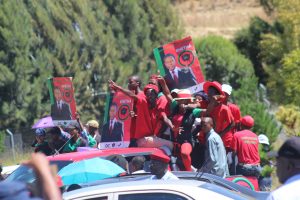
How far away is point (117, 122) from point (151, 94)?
797 millimetres

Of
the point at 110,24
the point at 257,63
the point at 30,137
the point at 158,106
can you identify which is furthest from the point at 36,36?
the point at 158,106

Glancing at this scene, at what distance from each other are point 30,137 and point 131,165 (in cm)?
1362

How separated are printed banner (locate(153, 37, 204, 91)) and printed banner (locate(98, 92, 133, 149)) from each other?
68 centimetres

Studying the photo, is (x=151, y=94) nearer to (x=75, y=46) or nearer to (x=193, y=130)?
(x=193, y=130)

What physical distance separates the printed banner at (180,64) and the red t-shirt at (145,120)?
50 centimetres

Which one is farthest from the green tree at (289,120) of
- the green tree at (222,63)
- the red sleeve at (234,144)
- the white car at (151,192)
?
the green tree at (222,63)

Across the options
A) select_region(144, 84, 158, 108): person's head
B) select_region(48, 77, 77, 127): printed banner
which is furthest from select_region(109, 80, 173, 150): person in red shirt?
select_region(48, 77, 77, 127): printed banner

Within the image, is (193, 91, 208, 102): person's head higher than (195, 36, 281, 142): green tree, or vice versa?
(193, 91, 208, 102): person's head

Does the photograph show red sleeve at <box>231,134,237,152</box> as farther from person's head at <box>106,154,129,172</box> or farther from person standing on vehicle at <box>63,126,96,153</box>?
person standing on vehicle at <box>63,126,96,153</box>

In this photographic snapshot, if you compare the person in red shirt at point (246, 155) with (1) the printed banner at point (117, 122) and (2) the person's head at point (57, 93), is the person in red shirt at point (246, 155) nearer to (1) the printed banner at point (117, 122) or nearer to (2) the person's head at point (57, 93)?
(1) the printed banner at point (117, 122)

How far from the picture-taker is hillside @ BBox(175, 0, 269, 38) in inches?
2382

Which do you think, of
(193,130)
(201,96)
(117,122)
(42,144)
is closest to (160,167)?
(193,130)

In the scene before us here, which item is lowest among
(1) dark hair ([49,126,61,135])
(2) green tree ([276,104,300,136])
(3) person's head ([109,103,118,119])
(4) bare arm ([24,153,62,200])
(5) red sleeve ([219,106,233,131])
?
(2) green tree ([276,104,300,136])

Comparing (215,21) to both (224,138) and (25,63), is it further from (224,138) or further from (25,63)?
(224,138)
